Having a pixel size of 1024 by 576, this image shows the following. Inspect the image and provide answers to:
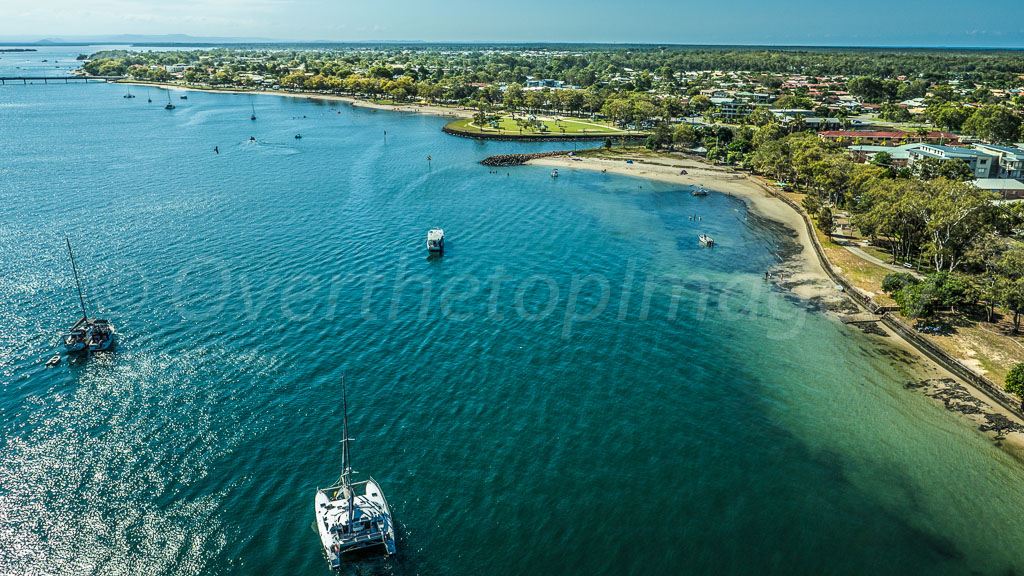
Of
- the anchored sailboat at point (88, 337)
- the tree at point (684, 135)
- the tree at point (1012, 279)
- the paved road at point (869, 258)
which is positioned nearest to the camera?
the anchored sailboat at point (88, 337)

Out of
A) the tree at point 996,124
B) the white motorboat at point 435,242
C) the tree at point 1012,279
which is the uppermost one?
the tree at point 996,124

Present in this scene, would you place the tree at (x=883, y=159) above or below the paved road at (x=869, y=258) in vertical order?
above

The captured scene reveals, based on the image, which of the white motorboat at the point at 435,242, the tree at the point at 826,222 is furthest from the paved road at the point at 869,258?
the white motorboat at the point at 435,242

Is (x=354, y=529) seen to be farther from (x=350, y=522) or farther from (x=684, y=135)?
(x=684, y=135)

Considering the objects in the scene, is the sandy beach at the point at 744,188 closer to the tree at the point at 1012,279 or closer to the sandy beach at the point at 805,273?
the sandy beach at the point at 805,273

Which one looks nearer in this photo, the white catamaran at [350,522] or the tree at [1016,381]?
the white catamaran at [350,522]

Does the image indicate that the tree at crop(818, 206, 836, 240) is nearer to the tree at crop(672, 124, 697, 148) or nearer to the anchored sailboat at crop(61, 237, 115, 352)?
the tree at crop(672, 124, 697, 148)

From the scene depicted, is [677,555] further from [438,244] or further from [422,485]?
[438,244]
